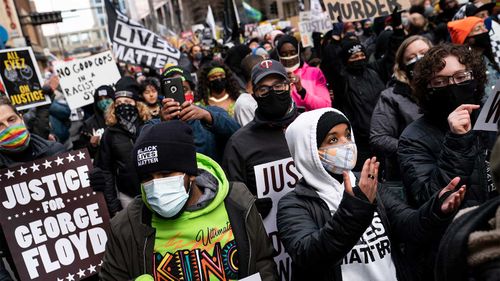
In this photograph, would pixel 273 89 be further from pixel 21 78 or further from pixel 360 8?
pixel 360 8

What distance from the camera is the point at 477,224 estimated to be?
106 cm

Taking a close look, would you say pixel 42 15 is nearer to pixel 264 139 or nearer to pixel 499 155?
pixel 264 139

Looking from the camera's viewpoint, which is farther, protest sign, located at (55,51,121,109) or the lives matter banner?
the lives matter banner

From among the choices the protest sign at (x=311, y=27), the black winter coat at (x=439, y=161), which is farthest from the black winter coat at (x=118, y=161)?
the protest sign at (x=311, y=27)

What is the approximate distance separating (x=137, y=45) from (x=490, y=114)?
5.87 meters

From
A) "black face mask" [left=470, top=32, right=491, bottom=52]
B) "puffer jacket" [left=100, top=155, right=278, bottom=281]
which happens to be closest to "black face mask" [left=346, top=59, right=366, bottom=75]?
"black face mask" [left=470, top=32, right=491, bottom=52]

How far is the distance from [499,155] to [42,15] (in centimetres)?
2362

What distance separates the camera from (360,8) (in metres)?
6.93

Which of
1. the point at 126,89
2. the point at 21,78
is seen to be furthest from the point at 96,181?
the point at 21,78

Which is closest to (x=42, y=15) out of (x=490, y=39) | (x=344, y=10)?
(x=344, y=10)

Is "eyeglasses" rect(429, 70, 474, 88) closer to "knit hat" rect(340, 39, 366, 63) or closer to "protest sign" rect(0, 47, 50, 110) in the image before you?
"knit hat" rect(340, 39, 366, 63)

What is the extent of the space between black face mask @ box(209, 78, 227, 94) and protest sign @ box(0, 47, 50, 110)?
85.2 inches

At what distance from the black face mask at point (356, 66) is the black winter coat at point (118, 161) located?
8.58 feet

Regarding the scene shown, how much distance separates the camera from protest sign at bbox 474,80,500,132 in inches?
85.4
